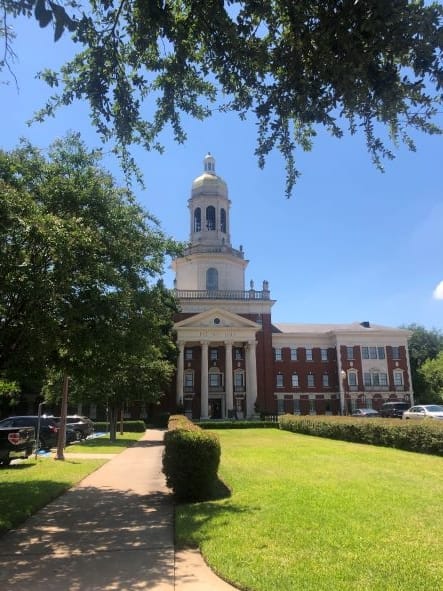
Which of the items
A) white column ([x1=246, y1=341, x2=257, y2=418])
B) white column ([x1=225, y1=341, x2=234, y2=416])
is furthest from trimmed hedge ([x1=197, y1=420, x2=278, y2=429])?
white column ([x1=246, y1=341, x2=257, y2=418])

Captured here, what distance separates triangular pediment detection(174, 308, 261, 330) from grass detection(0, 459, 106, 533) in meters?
41.4

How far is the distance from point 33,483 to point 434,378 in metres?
68.5

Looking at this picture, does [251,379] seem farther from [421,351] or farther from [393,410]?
[421,351]

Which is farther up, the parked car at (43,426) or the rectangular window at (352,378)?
the rectangular window at (352,378)

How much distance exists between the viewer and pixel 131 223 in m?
14.0

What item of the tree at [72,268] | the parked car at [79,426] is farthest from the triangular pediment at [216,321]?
the tree at [72,268]

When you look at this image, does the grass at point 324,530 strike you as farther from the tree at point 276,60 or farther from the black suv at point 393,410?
the black suv at point 393,410

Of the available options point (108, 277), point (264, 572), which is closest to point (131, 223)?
point (108, 277)

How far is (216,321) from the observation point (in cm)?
6147

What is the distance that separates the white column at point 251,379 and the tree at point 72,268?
45.5 m

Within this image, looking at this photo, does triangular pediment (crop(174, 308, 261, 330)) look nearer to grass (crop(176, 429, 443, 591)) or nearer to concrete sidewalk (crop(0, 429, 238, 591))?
grass (crop(176, 429, 443, 591))

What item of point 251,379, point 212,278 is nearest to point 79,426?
point 251,379

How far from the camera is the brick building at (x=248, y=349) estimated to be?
201 ft

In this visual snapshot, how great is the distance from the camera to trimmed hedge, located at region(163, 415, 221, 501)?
33.2 ft
